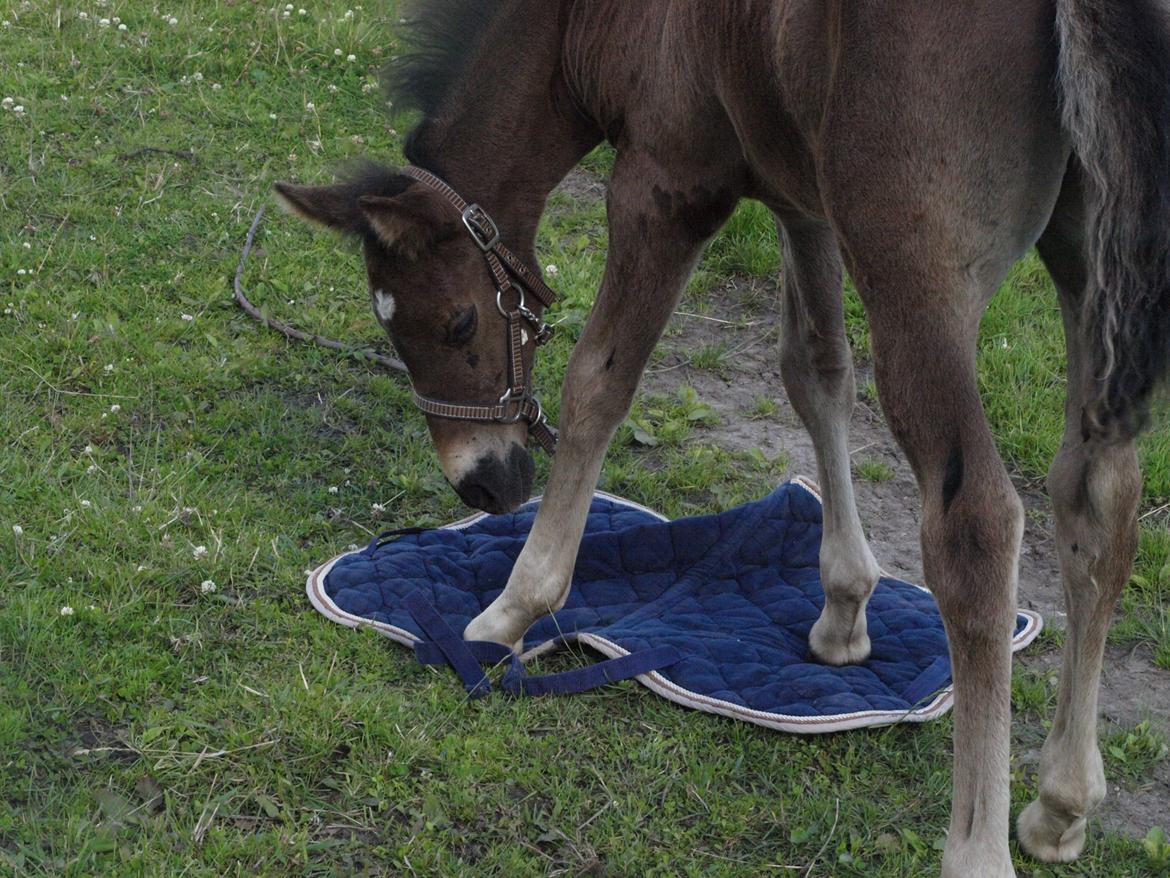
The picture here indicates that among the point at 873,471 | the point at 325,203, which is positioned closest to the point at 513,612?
the point at 325,203

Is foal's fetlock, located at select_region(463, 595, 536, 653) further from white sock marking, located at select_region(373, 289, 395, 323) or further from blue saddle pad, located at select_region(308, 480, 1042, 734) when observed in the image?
white sock marking, located at select_region(373, 289, 395, 323)

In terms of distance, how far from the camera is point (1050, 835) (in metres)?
3.01

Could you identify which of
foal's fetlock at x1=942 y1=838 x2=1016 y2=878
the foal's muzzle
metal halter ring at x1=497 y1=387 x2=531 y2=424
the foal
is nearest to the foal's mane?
the foal

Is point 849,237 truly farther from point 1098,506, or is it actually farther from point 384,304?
point 384,304

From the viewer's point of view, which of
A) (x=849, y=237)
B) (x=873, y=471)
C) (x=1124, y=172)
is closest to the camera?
(x=1124, y=172)

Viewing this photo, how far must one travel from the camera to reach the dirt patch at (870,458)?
3551 mm

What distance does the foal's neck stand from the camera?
3.71 metres

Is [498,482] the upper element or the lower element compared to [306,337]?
lower

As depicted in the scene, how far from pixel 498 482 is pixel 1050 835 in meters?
1.76

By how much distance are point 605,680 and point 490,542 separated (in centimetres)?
80

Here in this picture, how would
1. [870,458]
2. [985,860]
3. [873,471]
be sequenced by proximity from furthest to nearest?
[870,458] < [873,471] < [985,860]

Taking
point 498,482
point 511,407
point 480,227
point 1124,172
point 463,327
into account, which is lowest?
point 498,482

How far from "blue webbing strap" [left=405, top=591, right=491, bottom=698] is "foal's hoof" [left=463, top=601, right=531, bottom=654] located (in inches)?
3.2

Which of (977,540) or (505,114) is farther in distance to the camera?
(505,114)
